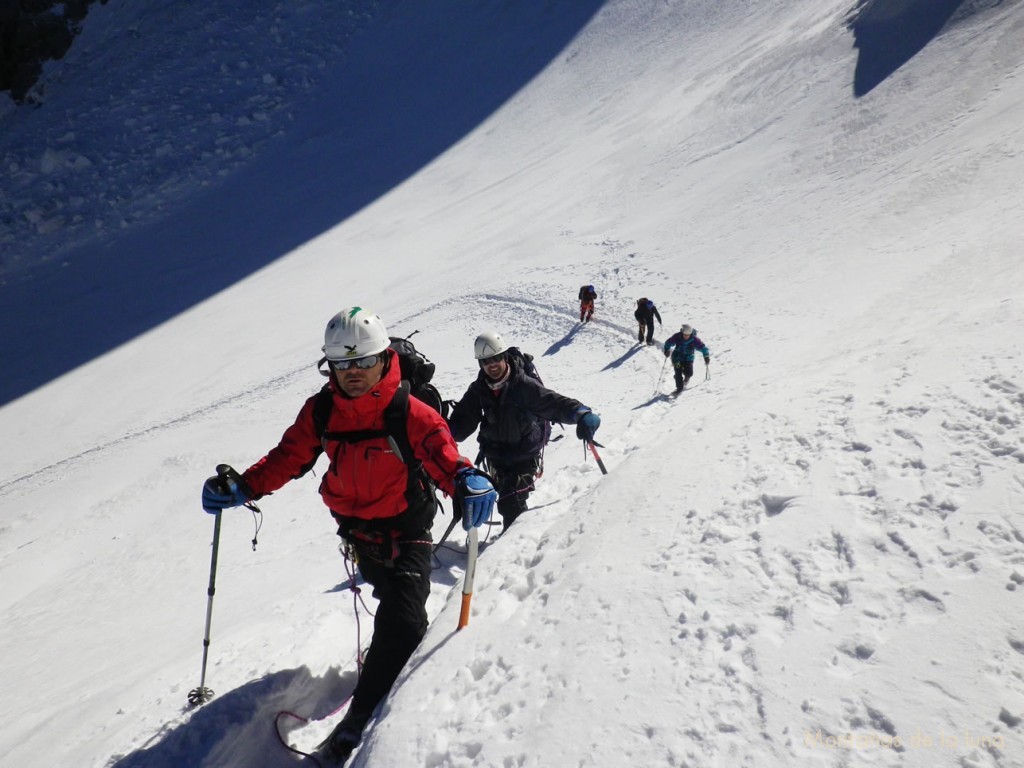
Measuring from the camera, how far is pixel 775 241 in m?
17.6

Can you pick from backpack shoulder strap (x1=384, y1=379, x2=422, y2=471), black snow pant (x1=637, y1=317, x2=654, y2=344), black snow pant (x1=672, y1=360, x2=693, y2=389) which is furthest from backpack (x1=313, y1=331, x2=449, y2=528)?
black snow pant (x1=637, y1=317, x2=654, y2=344)

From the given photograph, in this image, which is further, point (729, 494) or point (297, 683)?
point (297, 683)

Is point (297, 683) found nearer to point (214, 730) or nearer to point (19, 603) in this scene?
point (214, 730)

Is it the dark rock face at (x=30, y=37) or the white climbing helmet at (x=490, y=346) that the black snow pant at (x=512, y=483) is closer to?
the white climbing helmet at (x=490, y=346)

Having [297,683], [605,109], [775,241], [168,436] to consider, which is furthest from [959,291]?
[605,109]

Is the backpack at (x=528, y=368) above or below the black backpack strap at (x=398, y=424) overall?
below

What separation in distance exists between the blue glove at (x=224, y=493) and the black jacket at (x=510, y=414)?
6.43ft

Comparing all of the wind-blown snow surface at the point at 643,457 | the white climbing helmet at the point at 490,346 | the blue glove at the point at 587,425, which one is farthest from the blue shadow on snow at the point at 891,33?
the blue glove at the point at 587,425

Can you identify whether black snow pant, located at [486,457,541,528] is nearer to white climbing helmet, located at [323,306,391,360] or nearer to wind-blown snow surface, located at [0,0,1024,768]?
wind-blown snow surface, located at [0,0,1024,768]

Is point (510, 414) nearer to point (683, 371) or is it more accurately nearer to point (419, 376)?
point (419, 376)

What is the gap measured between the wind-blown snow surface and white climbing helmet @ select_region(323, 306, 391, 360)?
1484 mm

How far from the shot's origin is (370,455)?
12.2ft

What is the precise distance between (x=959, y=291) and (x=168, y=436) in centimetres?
1482

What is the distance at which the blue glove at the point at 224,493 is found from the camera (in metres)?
4.03
